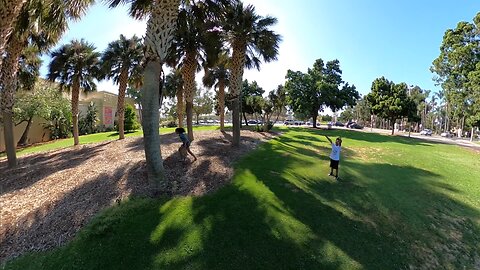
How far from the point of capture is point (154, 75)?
26.7 ft

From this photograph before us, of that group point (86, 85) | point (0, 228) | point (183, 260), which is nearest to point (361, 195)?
point (183, 260)

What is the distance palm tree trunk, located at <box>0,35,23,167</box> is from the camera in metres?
12.3

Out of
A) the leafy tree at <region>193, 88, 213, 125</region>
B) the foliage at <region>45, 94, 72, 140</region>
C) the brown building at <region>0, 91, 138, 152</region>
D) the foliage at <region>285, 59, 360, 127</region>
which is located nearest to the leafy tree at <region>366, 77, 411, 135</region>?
the foliage at <region>285, 59, 360, 127</region>

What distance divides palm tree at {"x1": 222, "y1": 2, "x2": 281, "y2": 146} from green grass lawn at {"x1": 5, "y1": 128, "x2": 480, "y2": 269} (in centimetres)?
643

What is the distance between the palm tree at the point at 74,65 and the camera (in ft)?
64.9

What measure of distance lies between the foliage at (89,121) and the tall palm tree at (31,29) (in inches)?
1009

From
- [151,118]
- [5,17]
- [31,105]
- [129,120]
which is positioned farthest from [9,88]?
[129,120]

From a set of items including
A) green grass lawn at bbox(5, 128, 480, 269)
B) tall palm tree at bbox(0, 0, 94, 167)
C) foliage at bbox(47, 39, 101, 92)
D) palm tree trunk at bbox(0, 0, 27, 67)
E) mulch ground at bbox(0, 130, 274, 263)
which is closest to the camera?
green grass lawn at bbox(5, 128, 480, 269)

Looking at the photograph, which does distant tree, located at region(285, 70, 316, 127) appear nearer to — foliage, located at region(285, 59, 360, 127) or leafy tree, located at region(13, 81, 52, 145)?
foliage, located at region(285, 59, 360, 127)

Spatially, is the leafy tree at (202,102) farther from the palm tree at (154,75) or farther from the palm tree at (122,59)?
the palm tree at (154,75)

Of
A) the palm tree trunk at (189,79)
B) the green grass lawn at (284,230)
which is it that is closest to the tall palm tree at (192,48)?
the palm tree trunk at (189,79)

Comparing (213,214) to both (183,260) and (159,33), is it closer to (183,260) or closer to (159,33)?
(183,260)

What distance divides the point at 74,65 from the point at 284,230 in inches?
792

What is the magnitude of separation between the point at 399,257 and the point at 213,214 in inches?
161
